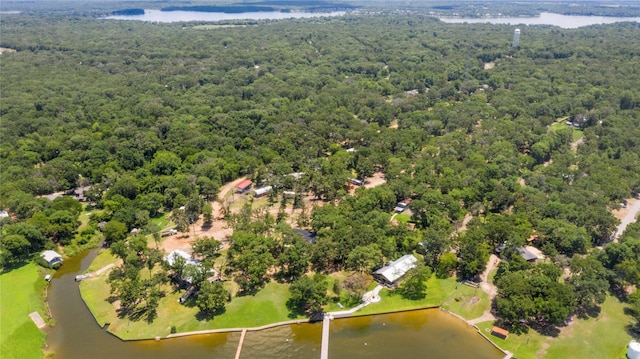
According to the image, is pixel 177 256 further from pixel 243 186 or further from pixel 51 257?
pixel 243 186

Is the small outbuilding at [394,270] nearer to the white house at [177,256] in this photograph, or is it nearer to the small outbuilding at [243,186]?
the white house at [177,256]

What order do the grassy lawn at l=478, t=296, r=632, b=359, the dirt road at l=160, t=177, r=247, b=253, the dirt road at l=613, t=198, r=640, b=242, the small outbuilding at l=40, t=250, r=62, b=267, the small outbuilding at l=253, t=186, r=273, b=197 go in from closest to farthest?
the grassy lawn at l=478, t=296, r=632, b=359, the small outbuilding at l=40, t=250, r=62, b=267, the dirt road at l=160, t=177, r=247, b=253, the dirt road at l=613, t=198, r=640, b=242, the small outbuilding at l=253, t=186, r=273, b=197

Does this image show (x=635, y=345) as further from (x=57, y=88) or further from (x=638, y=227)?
(x=57, y=88)

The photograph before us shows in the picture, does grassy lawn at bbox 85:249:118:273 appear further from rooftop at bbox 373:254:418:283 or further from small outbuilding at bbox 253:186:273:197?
rooftop at bbox 373:254:418:283

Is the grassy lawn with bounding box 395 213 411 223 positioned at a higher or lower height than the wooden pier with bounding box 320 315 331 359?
higher

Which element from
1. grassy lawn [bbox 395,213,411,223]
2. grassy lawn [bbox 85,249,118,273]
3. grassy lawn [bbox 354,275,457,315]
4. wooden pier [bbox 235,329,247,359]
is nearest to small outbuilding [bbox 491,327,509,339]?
grassy lawn [bbox 354,275,457,315]

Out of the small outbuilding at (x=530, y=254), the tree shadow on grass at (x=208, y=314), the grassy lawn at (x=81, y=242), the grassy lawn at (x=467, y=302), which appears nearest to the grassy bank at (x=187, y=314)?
the tree shadow on grass at (x=208, y=314)

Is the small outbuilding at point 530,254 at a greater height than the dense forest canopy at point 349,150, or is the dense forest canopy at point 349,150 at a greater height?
the dense forest canopy at point 349,150
